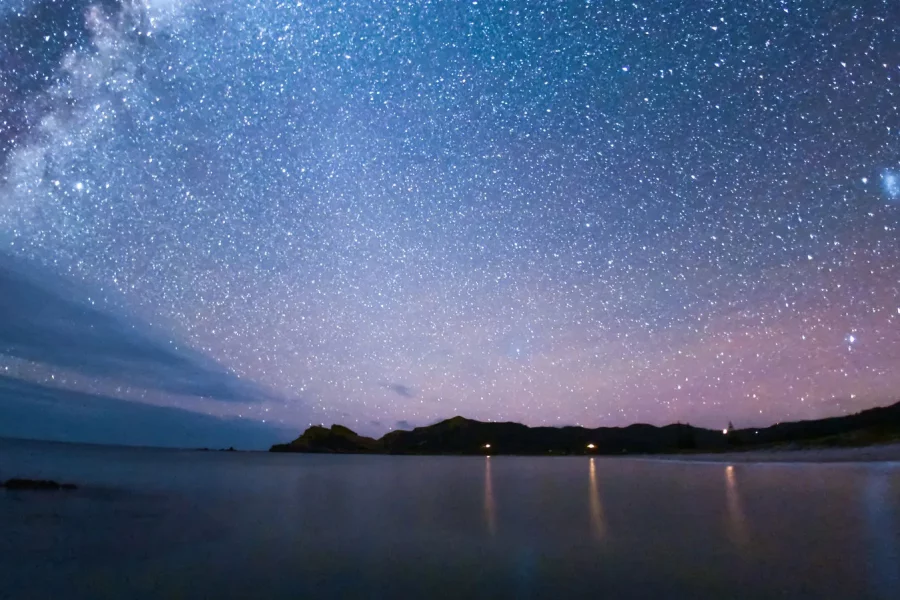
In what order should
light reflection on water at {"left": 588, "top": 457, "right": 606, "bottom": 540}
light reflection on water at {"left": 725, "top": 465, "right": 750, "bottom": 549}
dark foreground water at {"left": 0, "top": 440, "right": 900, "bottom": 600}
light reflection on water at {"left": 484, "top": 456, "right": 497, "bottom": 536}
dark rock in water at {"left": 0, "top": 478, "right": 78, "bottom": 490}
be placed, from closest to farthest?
dark foreground water at {"left": 0, "top": 440, "right": 900, "bottom": 600}
light reflection on water at {"left": 725, "top": 465, "right": 750, "bottom": 549}
light reflection on water at {"left": 588, "top": 457, "right": 606, "bottom": 540}
light reflection on water at {"left": 484, "top": 456, "right": 497, "bottom": 536}
dark rock in water at {"left": 0, "top": 478, "right": 78, "bottom": 490}

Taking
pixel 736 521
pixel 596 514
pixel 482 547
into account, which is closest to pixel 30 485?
pixel 482 547

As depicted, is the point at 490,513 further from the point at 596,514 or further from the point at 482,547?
the point at 482,547

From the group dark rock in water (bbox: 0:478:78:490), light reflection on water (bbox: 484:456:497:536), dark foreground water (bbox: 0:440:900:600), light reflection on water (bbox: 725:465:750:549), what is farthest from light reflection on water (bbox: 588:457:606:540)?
dark rock in water (bbox: 0:478:78:490)

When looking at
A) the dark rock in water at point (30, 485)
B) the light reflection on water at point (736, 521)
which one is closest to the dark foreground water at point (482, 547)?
the light reflection on water at point (736, 521)

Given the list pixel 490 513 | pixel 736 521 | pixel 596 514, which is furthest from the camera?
pixel 490 513

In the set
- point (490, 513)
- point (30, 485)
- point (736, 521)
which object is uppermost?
point (30, 485)

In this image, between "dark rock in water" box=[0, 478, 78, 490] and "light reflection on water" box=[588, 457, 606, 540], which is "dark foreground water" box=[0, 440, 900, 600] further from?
"dark rock in water" box=[0, 478, 78, 490]

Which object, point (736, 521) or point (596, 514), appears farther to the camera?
point (596, 514)

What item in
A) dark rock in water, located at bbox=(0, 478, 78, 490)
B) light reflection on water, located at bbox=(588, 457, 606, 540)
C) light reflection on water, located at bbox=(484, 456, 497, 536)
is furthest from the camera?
dark rock in water, located at bbox=(0, 478, 78, 490)

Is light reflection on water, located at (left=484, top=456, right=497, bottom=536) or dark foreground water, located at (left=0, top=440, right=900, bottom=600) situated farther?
light reflection on water, located at (left=484, top=456, right=497, bottom=536)

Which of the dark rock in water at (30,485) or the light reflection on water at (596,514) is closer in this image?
the light reflection on water at (596,514)

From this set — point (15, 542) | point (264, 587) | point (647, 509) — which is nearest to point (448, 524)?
point (647, 509)

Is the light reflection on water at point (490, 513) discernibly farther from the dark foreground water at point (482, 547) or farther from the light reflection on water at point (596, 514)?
the light reflection on water at point (596, 514)

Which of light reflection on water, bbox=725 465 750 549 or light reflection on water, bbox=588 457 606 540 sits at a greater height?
light reflection on water, bbox=725 465 750 549
